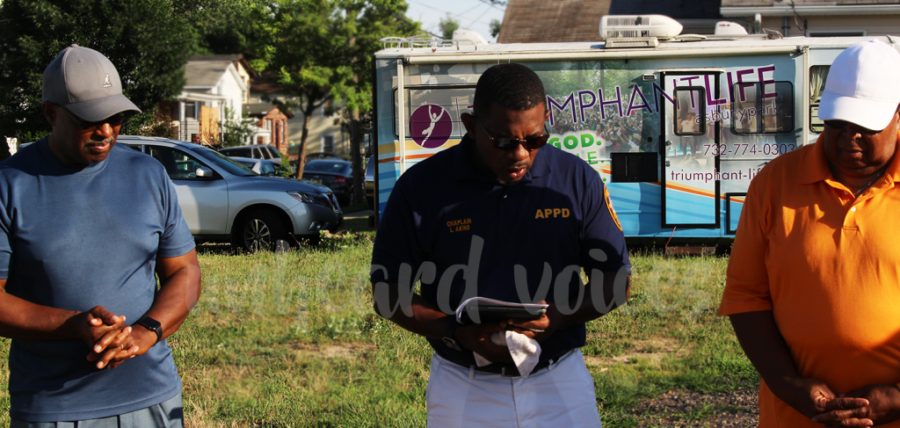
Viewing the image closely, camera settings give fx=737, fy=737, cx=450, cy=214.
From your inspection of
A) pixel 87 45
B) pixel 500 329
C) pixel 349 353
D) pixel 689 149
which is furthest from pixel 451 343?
pixel 87 45

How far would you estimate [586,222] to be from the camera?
2549mm

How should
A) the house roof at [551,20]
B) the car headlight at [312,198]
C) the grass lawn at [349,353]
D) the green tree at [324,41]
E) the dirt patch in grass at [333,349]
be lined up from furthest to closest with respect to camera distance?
the green tree at [324,41]
the house roof at [551,20]
the car headlight at [312,198]
the dirt patch in grass at [333,349]
the grass lawn at [349,353]

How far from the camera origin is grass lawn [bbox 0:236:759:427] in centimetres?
453

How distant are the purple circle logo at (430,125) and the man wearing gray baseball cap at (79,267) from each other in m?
7.13

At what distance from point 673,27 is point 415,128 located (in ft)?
11.8

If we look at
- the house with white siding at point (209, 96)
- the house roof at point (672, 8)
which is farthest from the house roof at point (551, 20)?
the house with white siding at point (209, 96)

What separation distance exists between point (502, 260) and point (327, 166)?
70.0 ft

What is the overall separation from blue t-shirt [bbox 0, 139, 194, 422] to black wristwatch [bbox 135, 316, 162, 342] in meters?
0.07

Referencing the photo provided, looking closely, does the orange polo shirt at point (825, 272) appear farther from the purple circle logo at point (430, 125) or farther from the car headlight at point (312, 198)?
the car headlight at point (312, 198)

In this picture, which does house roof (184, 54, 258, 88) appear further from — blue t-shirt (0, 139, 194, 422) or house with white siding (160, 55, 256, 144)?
blue t-shirt (0, 139, 194, 422)

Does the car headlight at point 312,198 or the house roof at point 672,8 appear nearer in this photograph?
the car headlight at point 312,198

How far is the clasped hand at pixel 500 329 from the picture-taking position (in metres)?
2.38

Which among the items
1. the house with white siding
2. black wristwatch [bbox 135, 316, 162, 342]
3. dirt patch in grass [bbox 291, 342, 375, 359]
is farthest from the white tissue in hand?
the house with white siding

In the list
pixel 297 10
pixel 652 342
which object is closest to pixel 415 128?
pixel 652 342
